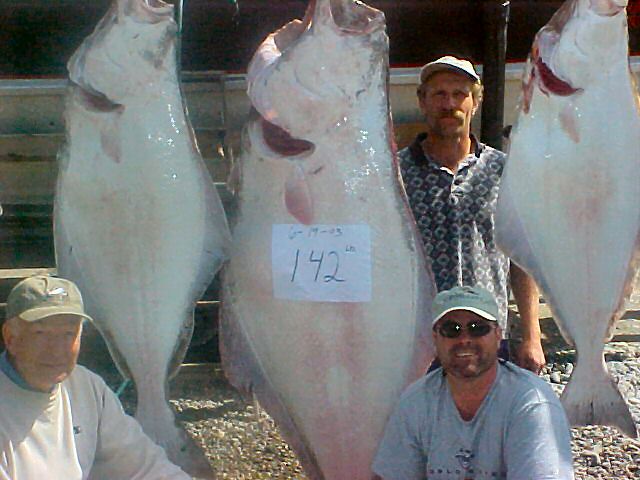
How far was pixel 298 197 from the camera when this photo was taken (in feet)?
7.75

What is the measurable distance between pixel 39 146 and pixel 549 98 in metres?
4.07

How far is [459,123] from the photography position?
2.74 m

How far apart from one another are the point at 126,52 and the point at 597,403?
57.0 inches

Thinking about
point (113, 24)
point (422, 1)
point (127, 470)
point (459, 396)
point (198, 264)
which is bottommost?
point (127, 470)

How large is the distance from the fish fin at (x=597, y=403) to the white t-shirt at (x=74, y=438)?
98 centimetres

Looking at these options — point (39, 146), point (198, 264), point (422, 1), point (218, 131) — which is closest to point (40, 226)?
point (39, 146)

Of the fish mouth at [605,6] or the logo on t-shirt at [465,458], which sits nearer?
the logo on t-shirt at [465,458]

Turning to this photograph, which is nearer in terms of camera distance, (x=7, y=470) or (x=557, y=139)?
(x=7, y=470)

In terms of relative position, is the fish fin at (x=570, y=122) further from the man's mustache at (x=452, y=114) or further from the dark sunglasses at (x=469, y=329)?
the dark sunglasses at (x=469, y=329)

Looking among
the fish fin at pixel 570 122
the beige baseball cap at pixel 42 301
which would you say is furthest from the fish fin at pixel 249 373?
the fish fin at pixel 570 122

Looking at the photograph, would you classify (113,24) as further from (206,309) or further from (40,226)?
(40,226)

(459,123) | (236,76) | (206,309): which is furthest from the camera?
(236,76)

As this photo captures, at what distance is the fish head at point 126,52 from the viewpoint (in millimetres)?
2277

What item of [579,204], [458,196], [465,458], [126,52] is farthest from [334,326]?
[126,52]
